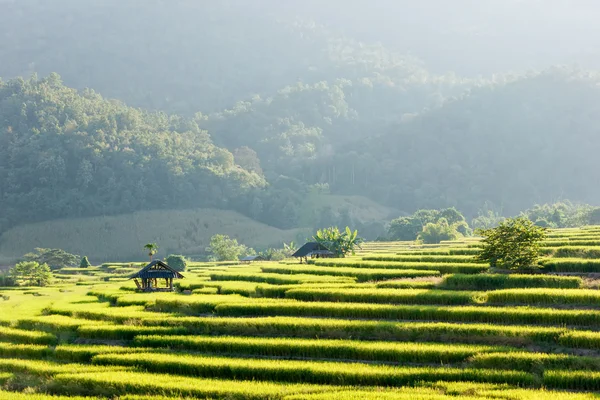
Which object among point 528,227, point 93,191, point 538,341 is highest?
point 93,191

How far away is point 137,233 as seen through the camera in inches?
4304

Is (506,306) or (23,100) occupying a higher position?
(23,100)

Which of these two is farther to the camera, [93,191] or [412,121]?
[412,121]

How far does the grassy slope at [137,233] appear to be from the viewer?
10338 centimetres

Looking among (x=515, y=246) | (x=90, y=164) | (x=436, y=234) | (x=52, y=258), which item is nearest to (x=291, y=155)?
(x=90, y=164)

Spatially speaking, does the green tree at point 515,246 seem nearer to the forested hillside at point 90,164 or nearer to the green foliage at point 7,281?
the green foliage at point 7,281

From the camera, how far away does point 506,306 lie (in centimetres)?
2788

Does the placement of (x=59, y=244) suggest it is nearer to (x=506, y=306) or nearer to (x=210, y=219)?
(x=210, y=219)

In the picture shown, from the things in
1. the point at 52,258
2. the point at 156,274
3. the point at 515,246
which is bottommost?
the point at 156,274

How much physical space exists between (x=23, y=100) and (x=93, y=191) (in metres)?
24.7

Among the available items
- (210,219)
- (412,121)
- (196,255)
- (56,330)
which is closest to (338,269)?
(56,330)

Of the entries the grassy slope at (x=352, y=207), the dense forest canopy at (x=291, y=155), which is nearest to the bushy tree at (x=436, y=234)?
the dense forest canopy at (x=291, y=155)

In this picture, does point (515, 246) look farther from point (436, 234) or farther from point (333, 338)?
point (436, 234)

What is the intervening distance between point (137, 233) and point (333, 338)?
87.1 m
